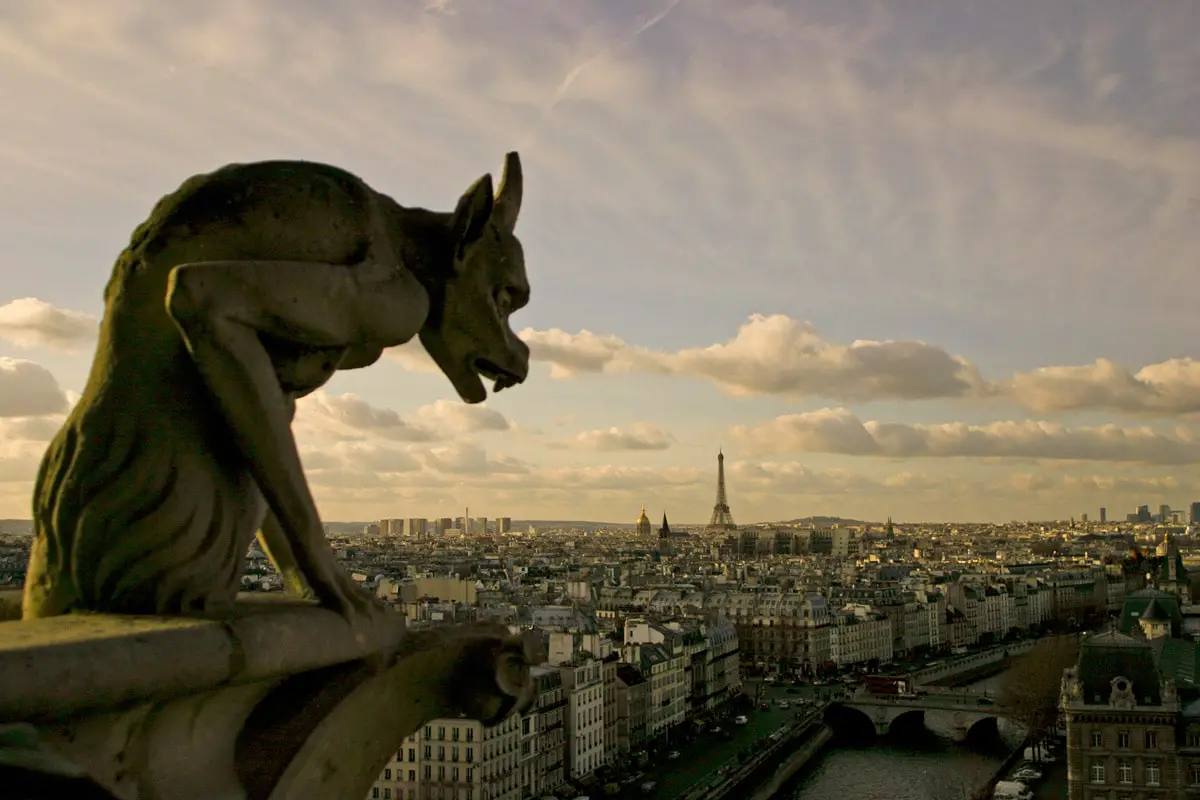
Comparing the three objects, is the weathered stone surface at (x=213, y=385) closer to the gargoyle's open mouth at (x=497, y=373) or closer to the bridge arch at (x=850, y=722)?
the gargoyle's open mouth at (x=497, y=373)

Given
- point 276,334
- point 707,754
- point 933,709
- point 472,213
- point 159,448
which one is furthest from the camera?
point 933,709

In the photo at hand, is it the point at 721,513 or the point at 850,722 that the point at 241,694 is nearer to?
the point at 850,722

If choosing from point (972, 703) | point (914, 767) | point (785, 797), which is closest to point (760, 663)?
point (972, 703)

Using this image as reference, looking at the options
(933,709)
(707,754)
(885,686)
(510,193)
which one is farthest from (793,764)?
(510,193)

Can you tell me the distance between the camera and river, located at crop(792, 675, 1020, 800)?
3234 cm

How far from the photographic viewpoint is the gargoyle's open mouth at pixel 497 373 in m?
2.67

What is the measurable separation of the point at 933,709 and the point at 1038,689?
4929mm

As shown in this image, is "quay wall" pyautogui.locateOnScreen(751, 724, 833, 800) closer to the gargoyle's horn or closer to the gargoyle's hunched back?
the gargoyle's horn

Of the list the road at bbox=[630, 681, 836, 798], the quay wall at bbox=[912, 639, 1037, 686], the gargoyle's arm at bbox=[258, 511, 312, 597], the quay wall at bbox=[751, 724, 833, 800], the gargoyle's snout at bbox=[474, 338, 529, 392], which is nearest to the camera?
the gargoyle's arm at bbox=[258, 511, 312, 597]

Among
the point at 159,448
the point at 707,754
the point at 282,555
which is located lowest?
the point at 707,754

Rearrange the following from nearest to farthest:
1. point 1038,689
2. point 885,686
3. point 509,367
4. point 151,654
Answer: point 151,654
point 509,367
point 1038,689
point 885,686

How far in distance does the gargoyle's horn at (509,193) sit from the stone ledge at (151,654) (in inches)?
32.8

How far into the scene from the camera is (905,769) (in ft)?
119

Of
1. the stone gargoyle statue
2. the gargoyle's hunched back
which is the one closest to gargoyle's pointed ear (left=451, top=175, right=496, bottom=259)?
the stone gargoyle statue
